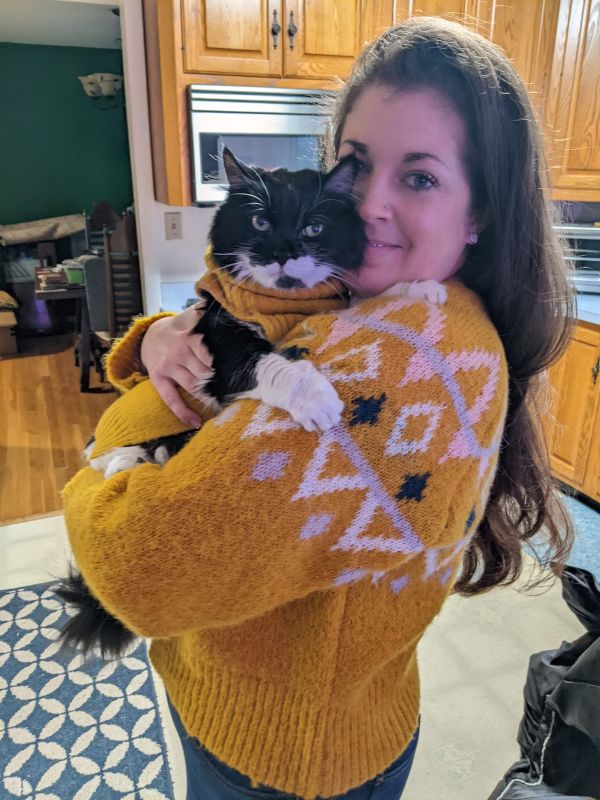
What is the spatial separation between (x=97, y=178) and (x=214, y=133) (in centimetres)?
423

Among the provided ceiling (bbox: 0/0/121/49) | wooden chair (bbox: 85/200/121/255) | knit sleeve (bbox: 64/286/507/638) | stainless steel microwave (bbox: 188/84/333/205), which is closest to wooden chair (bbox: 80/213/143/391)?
stainless steel microwave (bbox: 188/84/333/205)

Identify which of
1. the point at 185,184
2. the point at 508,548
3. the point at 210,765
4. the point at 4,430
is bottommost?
the point at 4,430

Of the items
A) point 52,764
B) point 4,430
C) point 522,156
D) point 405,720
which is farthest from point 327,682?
point 4,430

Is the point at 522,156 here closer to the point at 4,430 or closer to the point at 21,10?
the point at 4,430

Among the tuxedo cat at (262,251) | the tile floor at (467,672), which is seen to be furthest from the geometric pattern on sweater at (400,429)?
the tile floor at (467,672)

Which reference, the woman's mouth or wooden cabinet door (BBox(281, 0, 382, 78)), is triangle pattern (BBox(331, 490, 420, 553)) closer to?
the woman's mouth

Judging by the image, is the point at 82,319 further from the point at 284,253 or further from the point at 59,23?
the point at 284,253

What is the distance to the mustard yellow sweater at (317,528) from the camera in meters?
0.57

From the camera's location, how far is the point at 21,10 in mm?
4555

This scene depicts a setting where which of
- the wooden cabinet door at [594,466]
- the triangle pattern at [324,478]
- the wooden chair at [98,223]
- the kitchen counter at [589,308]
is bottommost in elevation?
the wooden cabinet door at [594,466]

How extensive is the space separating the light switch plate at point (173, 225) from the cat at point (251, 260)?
7.67 feet

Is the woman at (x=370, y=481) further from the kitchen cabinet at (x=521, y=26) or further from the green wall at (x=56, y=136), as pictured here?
the green wall at (x=56, y=136)

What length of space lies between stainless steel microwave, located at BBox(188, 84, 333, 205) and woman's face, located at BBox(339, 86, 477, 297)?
6.09ft

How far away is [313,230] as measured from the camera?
0.96m
